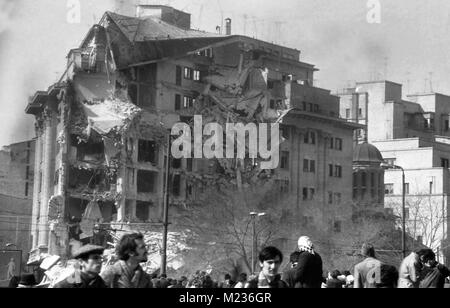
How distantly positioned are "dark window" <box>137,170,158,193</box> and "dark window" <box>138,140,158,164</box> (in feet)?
2.75

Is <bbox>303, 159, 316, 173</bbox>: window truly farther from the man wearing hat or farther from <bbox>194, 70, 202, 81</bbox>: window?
the man wearing hat

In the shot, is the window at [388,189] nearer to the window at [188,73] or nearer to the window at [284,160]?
the window at [284,160]

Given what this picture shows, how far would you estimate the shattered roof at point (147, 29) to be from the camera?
296ft

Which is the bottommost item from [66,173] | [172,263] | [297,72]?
[172,263]

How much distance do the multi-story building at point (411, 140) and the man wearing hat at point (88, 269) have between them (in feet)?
298

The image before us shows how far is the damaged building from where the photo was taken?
89.1 meters

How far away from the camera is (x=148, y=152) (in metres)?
93.3

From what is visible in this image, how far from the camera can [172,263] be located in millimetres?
83750

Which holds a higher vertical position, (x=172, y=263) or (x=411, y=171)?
(x=411, y=171)

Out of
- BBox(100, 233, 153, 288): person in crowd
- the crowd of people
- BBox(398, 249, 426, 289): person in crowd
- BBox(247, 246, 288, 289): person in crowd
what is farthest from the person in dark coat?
BBox(100, 233, 153, 288): person in crowd
